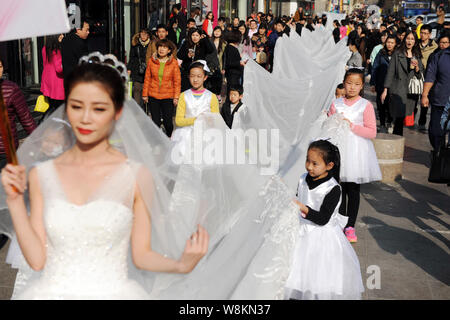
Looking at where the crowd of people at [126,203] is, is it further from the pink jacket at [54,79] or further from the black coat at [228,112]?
the pink jacket at [54,79]

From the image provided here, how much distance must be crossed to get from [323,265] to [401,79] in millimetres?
7171

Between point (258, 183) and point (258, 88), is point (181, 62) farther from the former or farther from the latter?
point (258, 183)

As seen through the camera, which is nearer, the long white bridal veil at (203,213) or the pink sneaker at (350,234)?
the long white bridal veil at (203,213)

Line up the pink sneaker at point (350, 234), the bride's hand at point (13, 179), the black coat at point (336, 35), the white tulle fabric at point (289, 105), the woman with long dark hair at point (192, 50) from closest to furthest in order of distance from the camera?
the bride's hand at point (13, 179), the pink sneaker at point (350, 234), the white tulle fabric at point (289, 105), the woman with long dark hair at point (192, 50), the black coat at point (336, 35)

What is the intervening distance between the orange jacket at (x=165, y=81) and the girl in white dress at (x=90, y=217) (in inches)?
288

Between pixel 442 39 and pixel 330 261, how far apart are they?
19.8 feet

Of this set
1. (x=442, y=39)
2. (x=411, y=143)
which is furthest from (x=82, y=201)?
(x=411, y=143)

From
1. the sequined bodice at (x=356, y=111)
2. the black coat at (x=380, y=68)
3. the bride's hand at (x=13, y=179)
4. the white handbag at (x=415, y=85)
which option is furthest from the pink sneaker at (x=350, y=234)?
the black coat at (x=380, y=68)

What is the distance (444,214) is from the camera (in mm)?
7199

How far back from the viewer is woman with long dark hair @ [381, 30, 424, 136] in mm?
10602

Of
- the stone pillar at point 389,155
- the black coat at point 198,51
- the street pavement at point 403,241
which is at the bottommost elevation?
the street pavement at point 403,241

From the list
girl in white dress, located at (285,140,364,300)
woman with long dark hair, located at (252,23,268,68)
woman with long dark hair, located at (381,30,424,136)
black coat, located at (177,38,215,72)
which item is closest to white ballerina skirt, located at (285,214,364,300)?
girl in white dress, located at (285,140,364,300)

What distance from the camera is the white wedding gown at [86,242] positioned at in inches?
99.5

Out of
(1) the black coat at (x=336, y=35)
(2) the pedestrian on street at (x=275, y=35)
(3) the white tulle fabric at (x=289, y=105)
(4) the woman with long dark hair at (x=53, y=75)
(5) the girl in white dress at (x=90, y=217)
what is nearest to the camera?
(5) the girl in white dress at (x=90, y=217)
